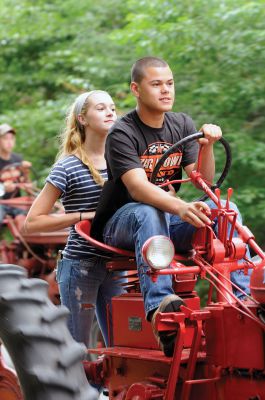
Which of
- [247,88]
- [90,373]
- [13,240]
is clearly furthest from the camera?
[13,240]

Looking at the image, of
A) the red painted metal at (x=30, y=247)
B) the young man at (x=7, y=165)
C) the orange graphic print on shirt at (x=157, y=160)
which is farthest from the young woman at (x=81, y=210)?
the young man at (x=7, y=165)

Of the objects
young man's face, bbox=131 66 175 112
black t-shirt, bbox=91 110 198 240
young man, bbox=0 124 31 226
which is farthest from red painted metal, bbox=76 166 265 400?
young man, bbox=0 124 31 226

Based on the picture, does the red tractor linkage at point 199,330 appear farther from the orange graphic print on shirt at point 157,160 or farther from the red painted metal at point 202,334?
the orange graphic print on shirt at point 157,160

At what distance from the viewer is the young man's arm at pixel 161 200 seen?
5121 millimetres

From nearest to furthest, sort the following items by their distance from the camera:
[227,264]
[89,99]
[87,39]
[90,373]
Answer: [227,264], [90,373], [89,99], [87,39]

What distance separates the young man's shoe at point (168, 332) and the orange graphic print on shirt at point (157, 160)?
Result: 2.75 ft

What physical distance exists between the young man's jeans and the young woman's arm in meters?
0.49

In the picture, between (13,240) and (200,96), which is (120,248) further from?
(13,240)

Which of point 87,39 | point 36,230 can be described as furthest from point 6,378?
point 87,39

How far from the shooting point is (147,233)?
17.1 ft

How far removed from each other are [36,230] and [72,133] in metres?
0.75

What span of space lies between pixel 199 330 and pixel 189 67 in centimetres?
638

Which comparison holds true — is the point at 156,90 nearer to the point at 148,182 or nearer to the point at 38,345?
the point at 148,182

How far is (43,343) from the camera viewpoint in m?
3.70
